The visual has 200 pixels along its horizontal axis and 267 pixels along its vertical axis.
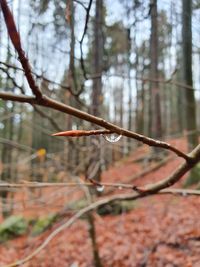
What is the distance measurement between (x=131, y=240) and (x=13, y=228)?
344cm

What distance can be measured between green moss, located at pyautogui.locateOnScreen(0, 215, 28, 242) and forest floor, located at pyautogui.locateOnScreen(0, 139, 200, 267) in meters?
0.20

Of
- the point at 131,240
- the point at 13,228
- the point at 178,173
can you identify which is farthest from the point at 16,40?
the point at 13,228

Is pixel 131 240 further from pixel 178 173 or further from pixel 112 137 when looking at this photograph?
pixel 112 137

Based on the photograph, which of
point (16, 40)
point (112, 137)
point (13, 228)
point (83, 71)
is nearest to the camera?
point (16, 40)

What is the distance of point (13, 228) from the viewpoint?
776 centimetres

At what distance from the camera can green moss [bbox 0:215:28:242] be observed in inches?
297

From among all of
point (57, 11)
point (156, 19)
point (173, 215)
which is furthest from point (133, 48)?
point (173, 215)

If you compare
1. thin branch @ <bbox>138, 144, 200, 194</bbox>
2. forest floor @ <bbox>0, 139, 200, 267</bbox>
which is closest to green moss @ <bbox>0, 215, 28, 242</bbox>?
forest floor @ <bbox>0, 139, 200, 267</bbox>

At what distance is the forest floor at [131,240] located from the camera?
4.54 m

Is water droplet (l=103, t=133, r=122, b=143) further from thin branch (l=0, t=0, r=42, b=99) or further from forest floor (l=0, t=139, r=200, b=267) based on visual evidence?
forest floor (l=0, t=139, r=200, b=267)

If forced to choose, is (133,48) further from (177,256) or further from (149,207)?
(149,207)

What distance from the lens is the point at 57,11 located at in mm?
2434

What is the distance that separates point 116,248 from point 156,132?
268 inches

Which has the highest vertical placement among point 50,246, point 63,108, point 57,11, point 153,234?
point 57,11
